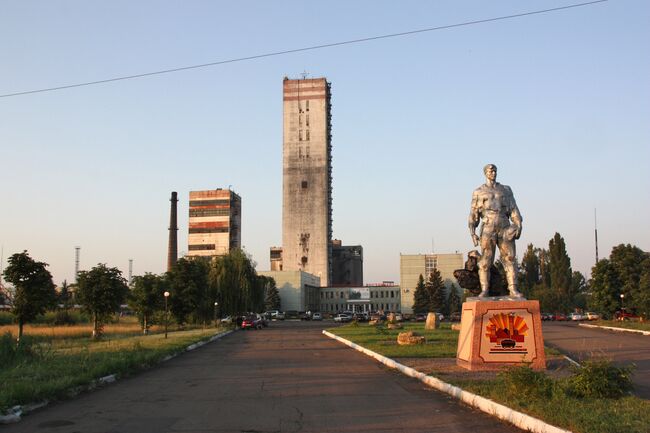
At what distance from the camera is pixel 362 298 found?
134 m

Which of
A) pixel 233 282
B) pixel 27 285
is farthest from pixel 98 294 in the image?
pixel 233 282

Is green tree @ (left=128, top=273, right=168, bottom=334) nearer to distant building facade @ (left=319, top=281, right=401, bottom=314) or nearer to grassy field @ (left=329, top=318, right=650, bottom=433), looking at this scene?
grassy field @ (left=329, top=318, right=650, bottom=433)

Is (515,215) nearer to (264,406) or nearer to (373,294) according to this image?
(264,406)

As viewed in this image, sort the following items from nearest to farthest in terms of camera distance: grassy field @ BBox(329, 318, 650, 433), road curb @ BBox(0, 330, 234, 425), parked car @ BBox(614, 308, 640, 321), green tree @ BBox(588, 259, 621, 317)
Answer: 1. grassy field @ BBox(329, 318, 650, 433)
2. road curb @ BBox(0, 330, 234, 425)
3. parked car @ BBox(614, 308, 640, 321)
4. green tree @ BBox(588, 259, 621, 317)

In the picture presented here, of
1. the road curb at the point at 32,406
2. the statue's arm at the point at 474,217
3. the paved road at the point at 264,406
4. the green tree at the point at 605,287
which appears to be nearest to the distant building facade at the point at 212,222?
the green tree at the point at 605,287

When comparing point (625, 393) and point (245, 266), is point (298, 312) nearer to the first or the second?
point (245, 266)

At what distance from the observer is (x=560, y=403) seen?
9.48m

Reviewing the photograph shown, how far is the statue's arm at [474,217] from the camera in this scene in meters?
17.1

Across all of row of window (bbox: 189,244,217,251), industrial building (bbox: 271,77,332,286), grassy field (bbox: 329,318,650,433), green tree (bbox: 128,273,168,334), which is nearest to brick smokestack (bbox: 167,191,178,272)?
industrial building (bbox: 271,77,332,286)

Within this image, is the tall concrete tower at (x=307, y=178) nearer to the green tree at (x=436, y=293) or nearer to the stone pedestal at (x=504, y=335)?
the green tree at (x=436, y=293)

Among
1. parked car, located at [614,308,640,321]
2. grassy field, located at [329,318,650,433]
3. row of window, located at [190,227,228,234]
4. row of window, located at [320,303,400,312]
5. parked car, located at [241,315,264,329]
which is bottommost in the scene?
row of window, located at [320,303,400,312]

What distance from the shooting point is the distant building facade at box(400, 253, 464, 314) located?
126688mm

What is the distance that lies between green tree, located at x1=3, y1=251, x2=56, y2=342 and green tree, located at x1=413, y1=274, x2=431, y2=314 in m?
87.7

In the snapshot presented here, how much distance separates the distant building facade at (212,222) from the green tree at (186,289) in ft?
263
